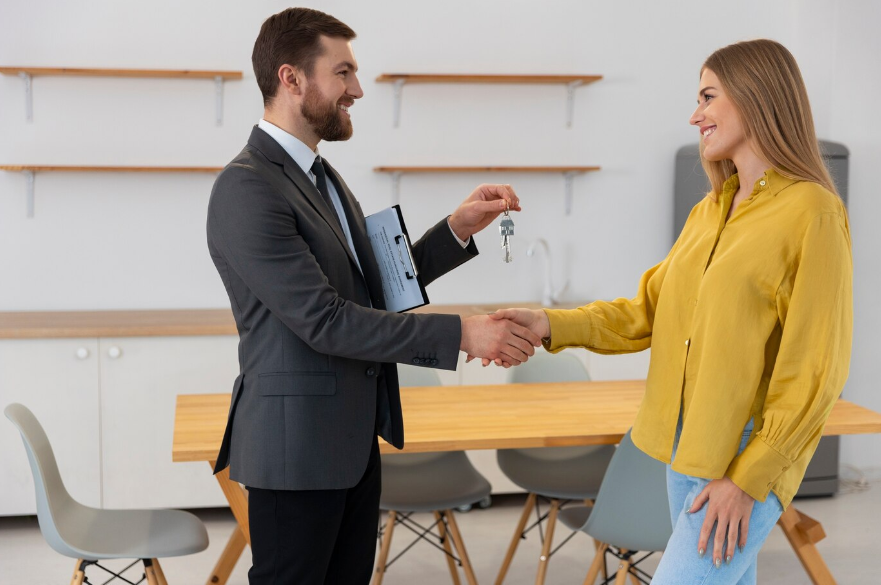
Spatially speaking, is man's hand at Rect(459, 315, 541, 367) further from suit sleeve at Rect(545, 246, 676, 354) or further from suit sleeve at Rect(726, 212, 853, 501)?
suit sleeve at Rect(726, 212, 853, 501)

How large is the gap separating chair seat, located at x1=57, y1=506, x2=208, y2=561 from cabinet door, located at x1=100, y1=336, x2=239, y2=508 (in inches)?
43.6

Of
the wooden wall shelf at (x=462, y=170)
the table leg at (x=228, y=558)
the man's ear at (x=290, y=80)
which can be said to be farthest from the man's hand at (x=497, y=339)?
the wooden wall shelf at (x=462, y=170)

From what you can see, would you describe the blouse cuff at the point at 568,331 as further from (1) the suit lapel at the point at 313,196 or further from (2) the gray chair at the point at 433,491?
(2) the gray chair at the point at 433,491

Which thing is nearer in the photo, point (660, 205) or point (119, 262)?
point (119, 262)

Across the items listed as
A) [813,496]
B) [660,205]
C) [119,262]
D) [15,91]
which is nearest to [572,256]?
[660,205]

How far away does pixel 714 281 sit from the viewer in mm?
1623

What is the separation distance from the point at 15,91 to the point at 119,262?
0.87 m

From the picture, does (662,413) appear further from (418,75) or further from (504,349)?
(418,75)

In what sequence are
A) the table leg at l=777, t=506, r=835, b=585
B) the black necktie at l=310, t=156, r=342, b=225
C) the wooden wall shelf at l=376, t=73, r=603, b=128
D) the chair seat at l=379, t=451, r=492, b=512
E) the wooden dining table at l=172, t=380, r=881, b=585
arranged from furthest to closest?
the wooden wall shelf at l=376, t=73, r=603, b=128 < the table leg at l=777, t=506, r=835, b=585 < the chair seat at l=379, t=451, r=492, b=512 < the wooden dining table at l=172, t=380, r=881, b=585 < the black necktie at l=310, t=156, r=342, b=225

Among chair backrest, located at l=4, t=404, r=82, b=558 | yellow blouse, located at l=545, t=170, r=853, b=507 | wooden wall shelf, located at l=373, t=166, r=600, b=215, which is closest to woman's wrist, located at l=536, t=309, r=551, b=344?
yellow blouse, located at l=545, t=170, r=853, b=507

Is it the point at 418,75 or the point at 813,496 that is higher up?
the point at 418,75

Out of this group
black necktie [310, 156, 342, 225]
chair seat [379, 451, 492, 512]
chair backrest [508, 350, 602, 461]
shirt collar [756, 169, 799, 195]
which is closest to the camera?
shirt collar [756, 169, 799, 195]

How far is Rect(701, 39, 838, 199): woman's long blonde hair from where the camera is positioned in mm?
1618

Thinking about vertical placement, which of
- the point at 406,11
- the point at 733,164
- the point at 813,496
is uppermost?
the point at 406,11
